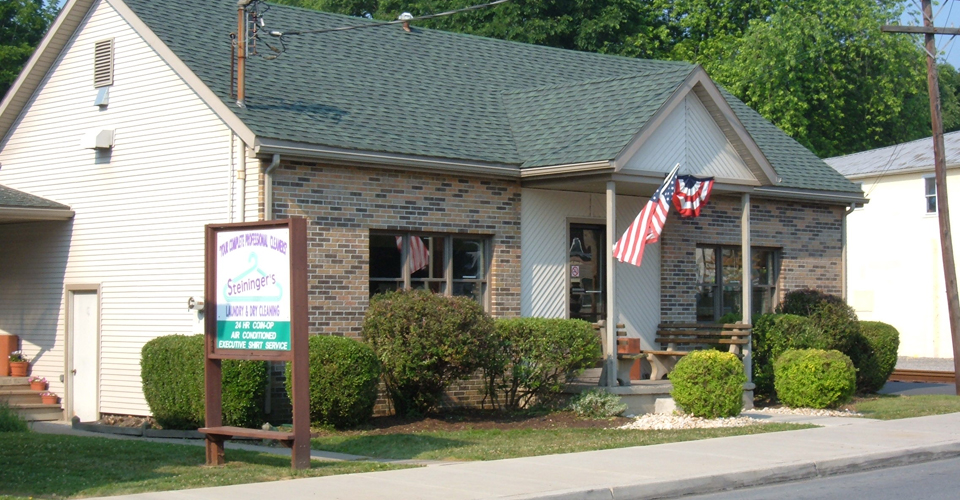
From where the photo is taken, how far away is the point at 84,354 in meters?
16.8

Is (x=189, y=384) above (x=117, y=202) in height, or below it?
below

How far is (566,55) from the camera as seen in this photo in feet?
76.0

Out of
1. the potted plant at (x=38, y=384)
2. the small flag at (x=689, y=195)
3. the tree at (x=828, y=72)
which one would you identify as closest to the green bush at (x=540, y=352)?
the small flag at (x=689, y=195)

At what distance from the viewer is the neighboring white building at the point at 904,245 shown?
35.1 meters

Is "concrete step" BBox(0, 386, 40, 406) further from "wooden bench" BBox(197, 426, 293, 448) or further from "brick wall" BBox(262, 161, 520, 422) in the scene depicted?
"wooden bench" BBox(197, 426, 293, 448)

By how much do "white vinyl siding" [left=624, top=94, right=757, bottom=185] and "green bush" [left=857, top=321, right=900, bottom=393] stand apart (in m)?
4.78

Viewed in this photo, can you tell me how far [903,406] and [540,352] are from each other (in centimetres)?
674

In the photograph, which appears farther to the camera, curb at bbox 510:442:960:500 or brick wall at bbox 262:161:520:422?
brick wall at bbox 262:161:520:422

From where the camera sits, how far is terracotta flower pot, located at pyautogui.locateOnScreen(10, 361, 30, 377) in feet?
57.8

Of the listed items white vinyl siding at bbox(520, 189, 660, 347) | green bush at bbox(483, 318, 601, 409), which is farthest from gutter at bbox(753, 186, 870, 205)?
green bush at bbox(483, 318, 601, 409)

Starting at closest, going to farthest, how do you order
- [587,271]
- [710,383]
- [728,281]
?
[710,383] < [587,271] < [728,281]

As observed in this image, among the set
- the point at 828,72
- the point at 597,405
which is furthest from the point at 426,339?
the point at 828,72

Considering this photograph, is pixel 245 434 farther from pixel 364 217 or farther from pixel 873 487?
pixel 873 487

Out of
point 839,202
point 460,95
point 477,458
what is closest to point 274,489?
point 477,458
